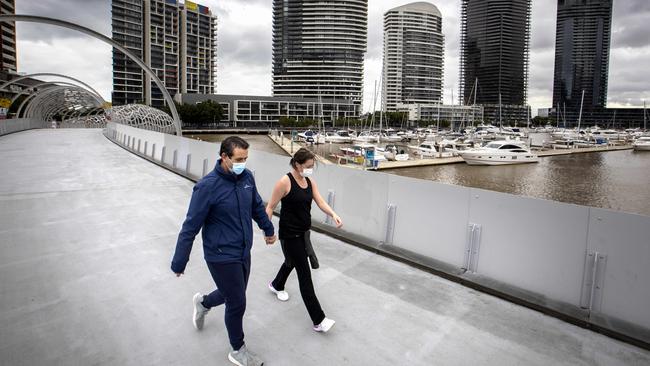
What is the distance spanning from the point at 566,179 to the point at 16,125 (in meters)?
55.7

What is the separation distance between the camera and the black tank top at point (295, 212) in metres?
3.98

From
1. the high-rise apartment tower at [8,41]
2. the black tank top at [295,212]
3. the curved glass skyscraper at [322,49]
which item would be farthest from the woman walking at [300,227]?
the curved glass skyscraper at [322,49]

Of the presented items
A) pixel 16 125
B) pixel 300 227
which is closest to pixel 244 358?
pixel 300 227

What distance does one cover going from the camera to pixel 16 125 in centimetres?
4569

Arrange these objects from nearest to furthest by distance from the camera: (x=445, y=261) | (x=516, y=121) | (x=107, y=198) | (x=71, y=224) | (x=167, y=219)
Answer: (x=445, y=261)
(x=71, y=224)
(x=167, y=219)
(x=107, y=198)
(x=516, y=121)

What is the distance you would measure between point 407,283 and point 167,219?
5.21 meters

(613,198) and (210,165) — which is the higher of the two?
(210,165)

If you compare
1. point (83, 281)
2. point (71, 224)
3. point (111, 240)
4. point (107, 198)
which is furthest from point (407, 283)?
point (107, 198)

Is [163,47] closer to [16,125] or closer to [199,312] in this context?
[16,125]

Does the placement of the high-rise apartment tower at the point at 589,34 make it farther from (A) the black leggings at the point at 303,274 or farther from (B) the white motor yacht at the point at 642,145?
(A) the black leggings at the point at 303,274

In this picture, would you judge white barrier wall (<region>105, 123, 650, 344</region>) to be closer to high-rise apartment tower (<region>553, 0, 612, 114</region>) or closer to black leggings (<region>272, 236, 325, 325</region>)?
black leggings (<region>272, 236, 325, 325</region>)

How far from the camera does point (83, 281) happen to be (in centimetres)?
512

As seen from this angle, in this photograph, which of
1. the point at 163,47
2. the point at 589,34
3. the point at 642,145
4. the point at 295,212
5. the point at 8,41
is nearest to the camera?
the point at 295,212

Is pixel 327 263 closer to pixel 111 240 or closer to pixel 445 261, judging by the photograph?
pixel 445 261
